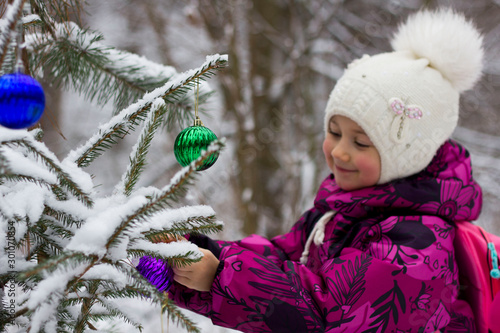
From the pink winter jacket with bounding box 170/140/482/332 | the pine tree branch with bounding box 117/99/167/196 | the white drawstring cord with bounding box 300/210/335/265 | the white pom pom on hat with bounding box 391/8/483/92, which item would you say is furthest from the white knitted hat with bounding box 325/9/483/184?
the pine tree branch with bounding box 117/99/167/196

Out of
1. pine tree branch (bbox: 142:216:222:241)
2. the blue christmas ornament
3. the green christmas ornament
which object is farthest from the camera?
the green christmas ornament

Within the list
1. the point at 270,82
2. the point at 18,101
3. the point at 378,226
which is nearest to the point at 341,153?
the point at 378,226

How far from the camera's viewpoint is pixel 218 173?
4.54 meters

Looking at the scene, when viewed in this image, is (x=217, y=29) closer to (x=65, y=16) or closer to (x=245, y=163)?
(x=245, y=163)

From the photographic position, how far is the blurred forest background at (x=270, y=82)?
3975 millimetres

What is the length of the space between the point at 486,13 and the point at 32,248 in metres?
5.64

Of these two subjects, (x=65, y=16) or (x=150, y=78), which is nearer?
(x=65, y=16)

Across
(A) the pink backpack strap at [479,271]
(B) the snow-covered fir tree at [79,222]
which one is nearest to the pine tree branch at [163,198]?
(B) the snow-covered fir tree at [79,222]

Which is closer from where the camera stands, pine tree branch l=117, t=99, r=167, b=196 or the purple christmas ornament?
pine tree branch l=117, t=99, r=167, b=196

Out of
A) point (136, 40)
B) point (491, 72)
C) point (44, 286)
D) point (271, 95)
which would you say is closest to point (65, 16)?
point (44, 286)

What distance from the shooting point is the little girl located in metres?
1.08

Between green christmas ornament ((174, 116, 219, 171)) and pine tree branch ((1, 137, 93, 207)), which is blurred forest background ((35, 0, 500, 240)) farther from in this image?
pine tree branch ((1, 137, 93, 207))

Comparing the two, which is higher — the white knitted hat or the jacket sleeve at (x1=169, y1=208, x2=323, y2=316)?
the white knitted hat

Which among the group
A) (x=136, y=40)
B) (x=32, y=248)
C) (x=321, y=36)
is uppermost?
(x=136, y=40)
